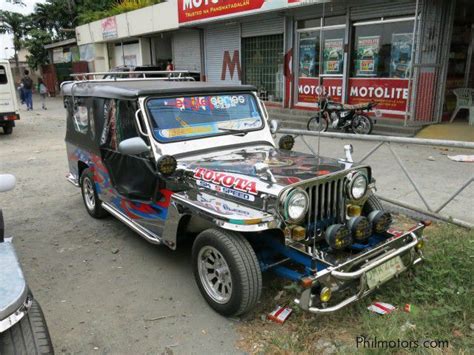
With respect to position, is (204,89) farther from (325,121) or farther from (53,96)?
(53,96)

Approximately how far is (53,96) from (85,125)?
1139 inches

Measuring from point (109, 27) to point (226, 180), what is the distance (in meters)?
22.2

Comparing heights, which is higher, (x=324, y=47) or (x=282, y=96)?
(x=324, y=47)

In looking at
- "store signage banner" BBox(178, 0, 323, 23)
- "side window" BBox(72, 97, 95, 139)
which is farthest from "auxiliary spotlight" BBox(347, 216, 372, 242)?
"store signage banner" BBox(178, 0, 323, 23)

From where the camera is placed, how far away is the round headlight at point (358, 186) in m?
3.45

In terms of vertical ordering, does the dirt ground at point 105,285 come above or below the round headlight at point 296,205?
below

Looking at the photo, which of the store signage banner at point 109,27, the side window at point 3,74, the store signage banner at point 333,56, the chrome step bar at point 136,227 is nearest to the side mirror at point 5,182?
the chrome step bar at point 136,227

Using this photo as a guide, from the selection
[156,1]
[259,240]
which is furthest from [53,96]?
[259,240]

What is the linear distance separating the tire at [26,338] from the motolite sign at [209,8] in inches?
474

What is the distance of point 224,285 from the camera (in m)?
3.39

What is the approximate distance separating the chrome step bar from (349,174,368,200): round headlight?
1882 millimetres

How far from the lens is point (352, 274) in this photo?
2.88m

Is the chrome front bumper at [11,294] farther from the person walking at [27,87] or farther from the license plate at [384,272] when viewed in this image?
A: the person walking at [27,87]

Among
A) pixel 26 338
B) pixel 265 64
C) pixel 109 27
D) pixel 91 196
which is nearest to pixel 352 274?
pixel 26 338
